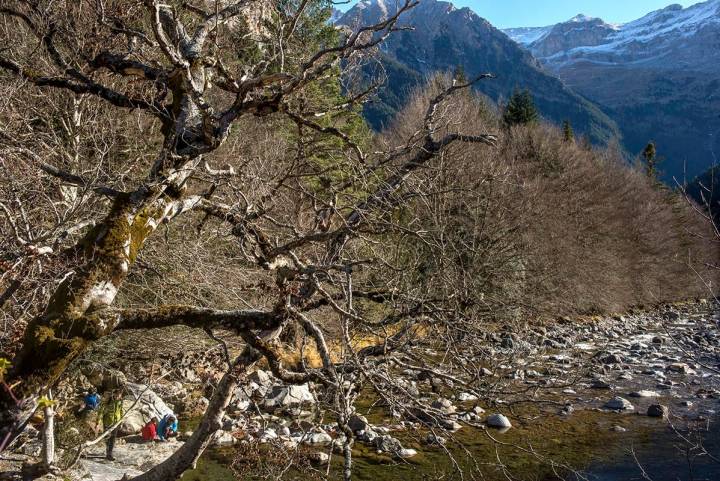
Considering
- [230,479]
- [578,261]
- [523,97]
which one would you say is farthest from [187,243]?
[523,97]

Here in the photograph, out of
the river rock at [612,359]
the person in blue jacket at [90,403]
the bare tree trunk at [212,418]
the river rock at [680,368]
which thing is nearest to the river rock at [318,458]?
the person in blue jacket at [90,403]

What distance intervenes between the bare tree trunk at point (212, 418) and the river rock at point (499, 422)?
795cm

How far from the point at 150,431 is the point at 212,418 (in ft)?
19.9

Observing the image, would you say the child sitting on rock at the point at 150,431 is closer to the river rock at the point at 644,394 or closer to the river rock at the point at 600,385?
the river rock at the point at 600,385

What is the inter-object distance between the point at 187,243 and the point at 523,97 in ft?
124

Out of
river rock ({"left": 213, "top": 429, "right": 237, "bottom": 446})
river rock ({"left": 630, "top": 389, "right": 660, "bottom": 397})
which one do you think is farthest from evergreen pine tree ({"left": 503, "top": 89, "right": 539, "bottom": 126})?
river rock ({"left": 213, "top": 429, "right": 237, "bottom": 446})

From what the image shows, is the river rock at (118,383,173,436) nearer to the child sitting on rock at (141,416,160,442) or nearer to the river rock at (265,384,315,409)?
the child sitting on rock at (141,416,160,442)

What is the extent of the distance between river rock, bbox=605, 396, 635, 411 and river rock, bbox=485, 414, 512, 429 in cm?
320

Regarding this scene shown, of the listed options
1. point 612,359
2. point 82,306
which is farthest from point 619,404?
point 82,306

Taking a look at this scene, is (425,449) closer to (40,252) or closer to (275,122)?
(40,252)

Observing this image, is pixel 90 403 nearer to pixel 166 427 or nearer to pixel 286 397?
pixel 166 427

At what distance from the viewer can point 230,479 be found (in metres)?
8.84

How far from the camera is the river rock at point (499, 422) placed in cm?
1162

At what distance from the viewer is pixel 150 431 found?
1016 centimetres
